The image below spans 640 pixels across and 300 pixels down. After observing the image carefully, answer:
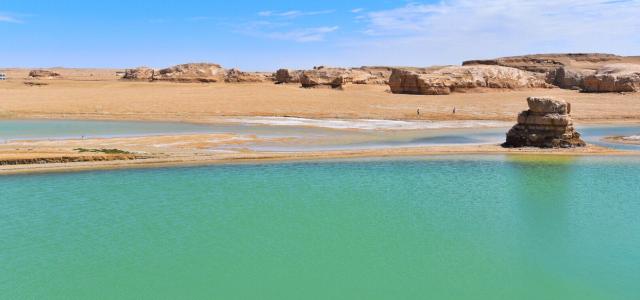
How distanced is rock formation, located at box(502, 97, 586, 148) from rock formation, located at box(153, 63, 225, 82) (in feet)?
154

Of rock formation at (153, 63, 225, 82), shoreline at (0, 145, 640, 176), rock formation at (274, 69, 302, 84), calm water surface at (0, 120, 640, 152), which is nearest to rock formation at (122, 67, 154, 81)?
rock formation at (153, 63, 225, 82)

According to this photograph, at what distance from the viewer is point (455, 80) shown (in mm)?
50531

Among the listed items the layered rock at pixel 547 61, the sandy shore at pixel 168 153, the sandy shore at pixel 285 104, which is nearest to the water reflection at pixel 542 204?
the sandy shore at pixel 168 153

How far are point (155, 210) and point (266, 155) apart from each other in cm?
870

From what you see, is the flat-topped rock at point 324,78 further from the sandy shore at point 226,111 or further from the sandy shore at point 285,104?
the sandy shore at point 285,104

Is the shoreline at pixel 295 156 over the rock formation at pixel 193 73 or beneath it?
beneath

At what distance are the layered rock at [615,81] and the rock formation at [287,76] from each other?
96.4 ft

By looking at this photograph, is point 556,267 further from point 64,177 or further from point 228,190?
point 64,177

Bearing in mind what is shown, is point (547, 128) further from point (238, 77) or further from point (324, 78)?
point (238, 77)

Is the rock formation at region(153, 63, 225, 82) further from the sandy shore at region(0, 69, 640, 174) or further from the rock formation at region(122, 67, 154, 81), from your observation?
the sandy shore at region(0, 69, 640, 174)

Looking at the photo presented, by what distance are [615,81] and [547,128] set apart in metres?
30.9

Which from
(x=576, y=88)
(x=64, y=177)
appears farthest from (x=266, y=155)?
(x=576, y=88)

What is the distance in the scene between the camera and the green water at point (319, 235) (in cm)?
979

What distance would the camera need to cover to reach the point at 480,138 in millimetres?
30109
